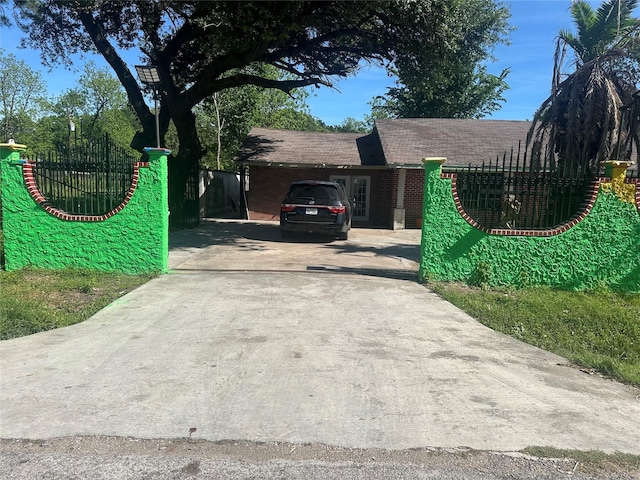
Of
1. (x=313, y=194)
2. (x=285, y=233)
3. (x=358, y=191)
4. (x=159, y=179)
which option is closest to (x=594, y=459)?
(x=159, y=179)

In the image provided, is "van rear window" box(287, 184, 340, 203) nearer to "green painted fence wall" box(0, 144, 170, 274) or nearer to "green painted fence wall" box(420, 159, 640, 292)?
"green painted fence wall" box(420, 159, 640, 292)

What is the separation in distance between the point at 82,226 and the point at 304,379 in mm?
5764

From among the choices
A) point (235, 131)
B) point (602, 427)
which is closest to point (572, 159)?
point (602, 427)

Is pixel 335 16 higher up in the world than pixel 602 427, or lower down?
higher up

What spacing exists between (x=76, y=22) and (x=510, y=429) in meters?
18.6

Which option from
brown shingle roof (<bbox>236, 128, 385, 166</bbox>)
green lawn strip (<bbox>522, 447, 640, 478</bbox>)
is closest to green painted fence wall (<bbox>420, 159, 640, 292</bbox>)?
green lawn strip (<bbox>522, 447, 640, 478</bbox>)

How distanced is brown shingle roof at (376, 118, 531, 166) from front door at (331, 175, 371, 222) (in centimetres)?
194

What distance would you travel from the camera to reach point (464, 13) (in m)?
11.6

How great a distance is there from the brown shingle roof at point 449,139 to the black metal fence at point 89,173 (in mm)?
11337

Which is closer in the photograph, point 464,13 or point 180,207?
point 464,13

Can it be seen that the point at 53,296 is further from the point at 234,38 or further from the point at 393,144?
the point at 393,144

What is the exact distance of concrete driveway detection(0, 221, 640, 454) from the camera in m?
3.38

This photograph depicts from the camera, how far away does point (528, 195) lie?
806cm

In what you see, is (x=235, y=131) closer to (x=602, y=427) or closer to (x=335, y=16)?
(x=335, y=16)
